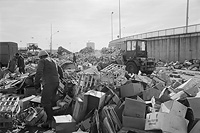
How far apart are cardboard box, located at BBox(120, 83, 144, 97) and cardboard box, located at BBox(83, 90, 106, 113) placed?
66 centimetres

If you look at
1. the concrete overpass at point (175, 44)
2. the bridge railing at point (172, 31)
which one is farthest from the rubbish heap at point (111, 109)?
the bridge railing at point (172, 31)

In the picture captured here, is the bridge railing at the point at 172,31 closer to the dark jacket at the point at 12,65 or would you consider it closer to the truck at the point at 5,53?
the truck at the point at 5,53

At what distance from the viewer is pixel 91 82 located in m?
5.26

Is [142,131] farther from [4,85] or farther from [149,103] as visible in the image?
[4,85]

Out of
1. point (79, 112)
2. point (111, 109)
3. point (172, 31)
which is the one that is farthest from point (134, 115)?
point (172, 31)

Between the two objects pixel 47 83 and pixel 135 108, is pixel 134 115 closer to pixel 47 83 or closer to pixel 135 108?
pixel 135 108

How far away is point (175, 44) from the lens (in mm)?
20406

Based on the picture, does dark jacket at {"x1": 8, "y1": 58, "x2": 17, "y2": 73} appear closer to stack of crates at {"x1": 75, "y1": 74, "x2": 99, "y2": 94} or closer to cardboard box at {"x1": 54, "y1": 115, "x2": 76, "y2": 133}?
stack of crates at {"x1": 75, "y1": 74, "x2": 99, "y2": 94}

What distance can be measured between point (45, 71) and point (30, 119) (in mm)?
1239

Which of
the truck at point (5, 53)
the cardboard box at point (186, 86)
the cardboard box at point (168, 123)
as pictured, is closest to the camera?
the cardboard box at point (168, 123)

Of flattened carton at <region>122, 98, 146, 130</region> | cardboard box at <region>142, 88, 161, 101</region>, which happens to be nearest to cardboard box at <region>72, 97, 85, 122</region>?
flattened carton at <region>122, 98, 146, 130</region>

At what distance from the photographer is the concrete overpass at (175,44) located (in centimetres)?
1865

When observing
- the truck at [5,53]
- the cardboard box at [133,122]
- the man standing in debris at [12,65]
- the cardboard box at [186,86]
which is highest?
the truck at [5,53]

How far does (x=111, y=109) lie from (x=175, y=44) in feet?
62.3
